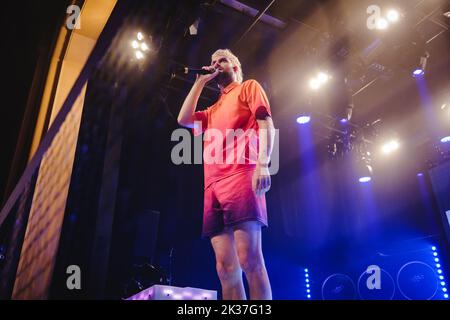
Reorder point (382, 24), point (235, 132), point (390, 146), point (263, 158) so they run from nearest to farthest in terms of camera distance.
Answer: point (263, 158), point (235, 132), point (382, 24), point (390, 146)

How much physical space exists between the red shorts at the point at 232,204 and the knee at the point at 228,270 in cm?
16

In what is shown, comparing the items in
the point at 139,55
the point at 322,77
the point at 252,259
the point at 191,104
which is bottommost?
the point at 252,259

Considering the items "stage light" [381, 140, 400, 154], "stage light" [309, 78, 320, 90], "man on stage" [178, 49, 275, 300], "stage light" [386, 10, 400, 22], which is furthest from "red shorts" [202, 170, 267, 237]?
"stage light" [381, 140, 400, 154]

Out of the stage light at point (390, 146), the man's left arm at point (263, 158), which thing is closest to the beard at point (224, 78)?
the man's left arm at point (263, 158)

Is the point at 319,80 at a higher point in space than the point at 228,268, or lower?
higher

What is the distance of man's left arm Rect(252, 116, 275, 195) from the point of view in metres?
1.67

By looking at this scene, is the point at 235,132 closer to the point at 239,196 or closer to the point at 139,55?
the point at 239,196

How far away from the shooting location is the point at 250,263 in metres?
1.60

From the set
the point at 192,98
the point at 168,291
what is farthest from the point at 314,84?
the point at 168,291

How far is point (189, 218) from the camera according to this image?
207 inches

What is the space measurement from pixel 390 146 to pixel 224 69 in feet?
18.8

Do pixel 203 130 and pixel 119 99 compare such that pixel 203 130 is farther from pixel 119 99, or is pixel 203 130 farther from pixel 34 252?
pixel 34 252

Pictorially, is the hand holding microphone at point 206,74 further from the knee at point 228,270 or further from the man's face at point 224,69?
the knee at point 228,270
